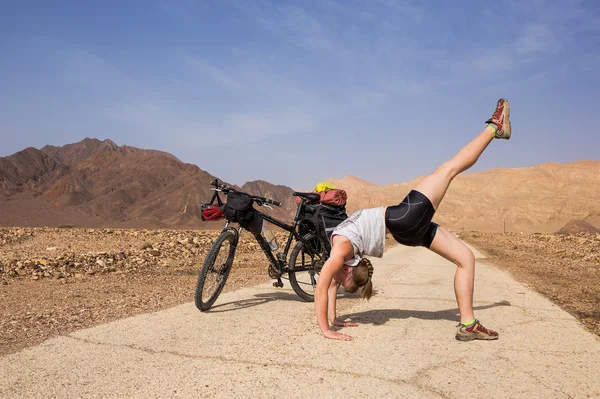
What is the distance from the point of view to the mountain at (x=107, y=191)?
61.2 meters

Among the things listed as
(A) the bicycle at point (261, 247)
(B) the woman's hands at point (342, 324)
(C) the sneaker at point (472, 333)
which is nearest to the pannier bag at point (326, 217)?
(A) the bicycle at point (261, 247)

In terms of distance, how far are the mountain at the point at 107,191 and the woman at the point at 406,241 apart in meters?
53.3

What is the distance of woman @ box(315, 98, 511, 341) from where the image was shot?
4.08 m

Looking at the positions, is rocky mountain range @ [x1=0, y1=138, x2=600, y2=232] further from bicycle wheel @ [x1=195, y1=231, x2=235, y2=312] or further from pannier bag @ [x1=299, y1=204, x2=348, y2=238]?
bicycle wheel @ [x1=195, y1=231, x2=235, y2=312]

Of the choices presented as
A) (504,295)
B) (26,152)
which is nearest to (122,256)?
(504,295)

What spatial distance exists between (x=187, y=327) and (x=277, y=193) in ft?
295

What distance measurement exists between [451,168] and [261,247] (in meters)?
2.81

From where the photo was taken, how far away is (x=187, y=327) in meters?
4.59

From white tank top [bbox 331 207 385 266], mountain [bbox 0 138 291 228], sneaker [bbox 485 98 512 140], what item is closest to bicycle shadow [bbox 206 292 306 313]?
white tank top [bbox 331 207 385 266]

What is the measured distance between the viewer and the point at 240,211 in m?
5.52

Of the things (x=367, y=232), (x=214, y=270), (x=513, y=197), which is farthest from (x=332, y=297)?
(x=513, y=197)

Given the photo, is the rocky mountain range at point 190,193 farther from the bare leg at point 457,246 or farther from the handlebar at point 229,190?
the bare leg at point 457,246

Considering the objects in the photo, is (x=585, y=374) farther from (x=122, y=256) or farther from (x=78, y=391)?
(x=122, y=256)

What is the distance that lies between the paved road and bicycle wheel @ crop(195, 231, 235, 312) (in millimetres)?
178
